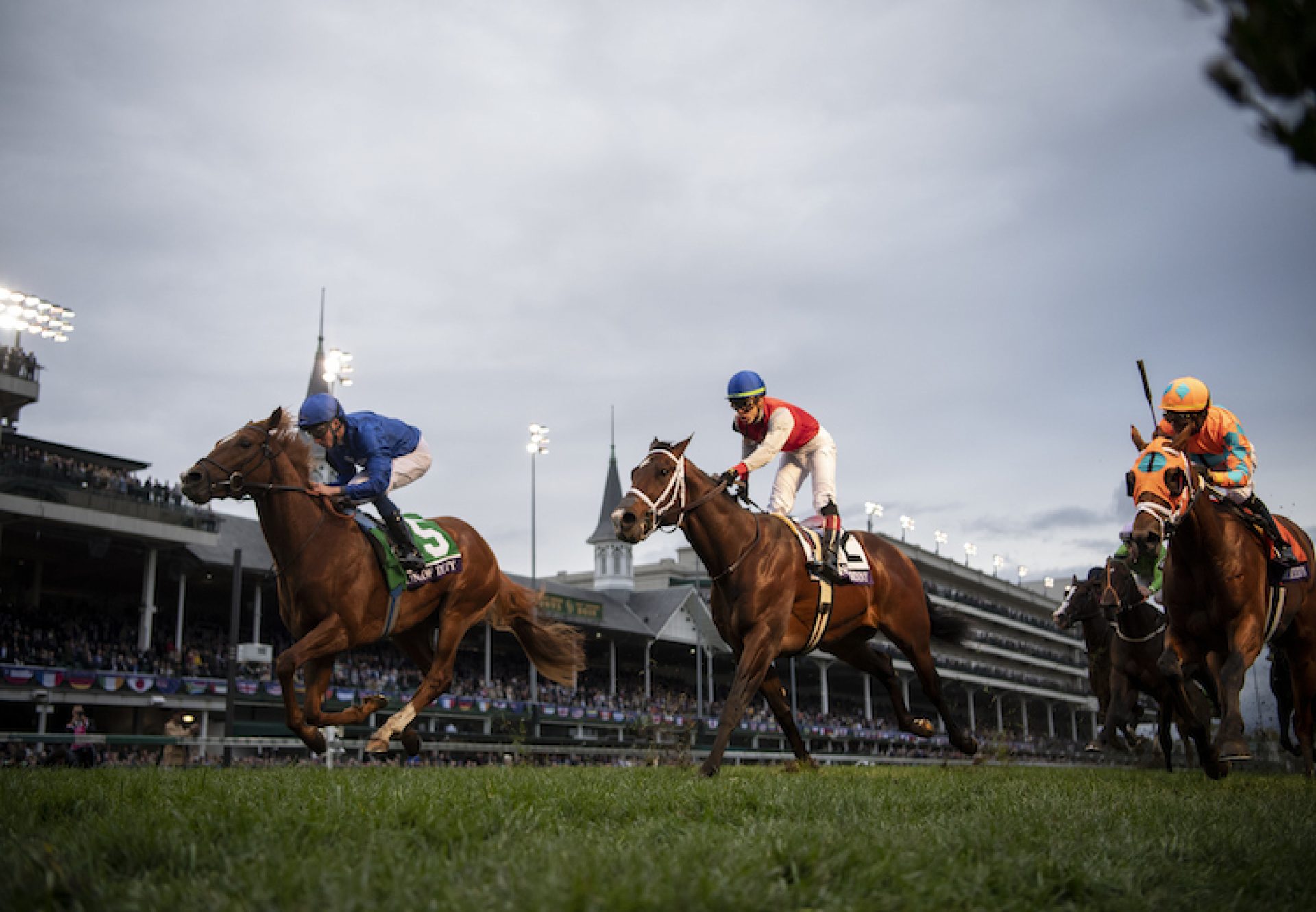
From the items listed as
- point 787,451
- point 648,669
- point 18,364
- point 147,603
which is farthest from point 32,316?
point 787,451

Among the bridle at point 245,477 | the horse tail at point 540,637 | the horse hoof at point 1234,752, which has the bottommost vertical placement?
the horse hoof at point 1234,752

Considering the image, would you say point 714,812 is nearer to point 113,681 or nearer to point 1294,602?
point 1294,602

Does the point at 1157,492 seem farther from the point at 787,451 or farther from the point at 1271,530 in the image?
the point at 787,451

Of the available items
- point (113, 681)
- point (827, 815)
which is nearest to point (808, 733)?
point (113, 681)

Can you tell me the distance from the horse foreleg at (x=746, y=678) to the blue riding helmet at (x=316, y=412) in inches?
150

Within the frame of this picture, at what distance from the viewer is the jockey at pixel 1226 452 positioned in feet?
26.5

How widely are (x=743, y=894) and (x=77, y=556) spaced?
130 ft

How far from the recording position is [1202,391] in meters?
8.20

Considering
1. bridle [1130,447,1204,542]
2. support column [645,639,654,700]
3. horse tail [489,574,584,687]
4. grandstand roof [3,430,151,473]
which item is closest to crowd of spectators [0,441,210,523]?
grandstand roof [3,430,151,473]

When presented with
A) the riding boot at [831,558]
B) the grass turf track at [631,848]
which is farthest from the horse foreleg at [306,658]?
the riding boot at [831,558]

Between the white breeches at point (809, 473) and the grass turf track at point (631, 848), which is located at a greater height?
the white breeches at point (809, 473)

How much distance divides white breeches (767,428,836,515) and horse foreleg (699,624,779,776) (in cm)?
171

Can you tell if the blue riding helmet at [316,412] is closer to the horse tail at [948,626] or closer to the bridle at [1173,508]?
the horse tail at [948,626]

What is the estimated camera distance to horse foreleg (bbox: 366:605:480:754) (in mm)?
8828
